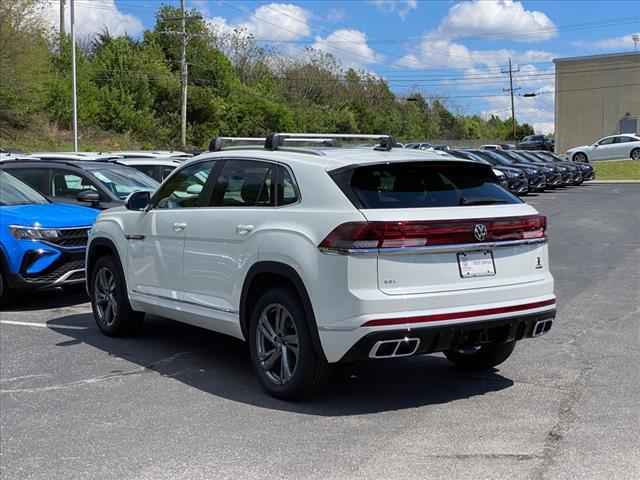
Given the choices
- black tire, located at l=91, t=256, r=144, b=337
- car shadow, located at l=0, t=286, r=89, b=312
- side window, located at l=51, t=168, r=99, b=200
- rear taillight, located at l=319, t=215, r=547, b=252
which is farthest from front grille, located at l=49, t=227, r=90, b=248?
rear taillight, located at l=319, t=215, r=547, b=252

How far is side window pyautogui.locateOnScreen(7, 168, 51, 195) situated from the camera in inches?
490

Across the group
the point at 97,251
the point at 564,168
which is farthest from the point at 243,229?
the point at 564,168

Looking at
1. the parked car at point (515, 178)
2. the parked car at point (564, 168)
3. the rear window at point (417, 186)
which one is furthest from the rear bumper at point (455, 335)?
the parked car at point (564, 168)

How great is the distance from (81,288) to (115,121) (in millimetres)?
52803

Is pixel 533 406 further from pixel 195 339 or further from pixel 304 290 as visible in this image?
pixel 195 339

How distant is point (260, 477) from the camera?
4.49m

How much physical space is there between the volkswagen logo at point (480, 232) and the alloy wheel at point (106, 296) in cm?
396

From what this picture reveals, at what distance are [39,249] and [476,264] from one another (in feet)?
19.1

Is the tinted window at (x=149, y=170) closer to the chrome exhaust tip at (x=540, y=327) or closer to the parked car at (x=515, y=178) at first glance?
the chrome exhaust tip at (x=540, y=327)

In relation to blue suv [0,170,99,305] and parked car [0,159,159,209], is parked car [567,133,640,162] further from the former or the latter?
blue suv [0,170,99,305]

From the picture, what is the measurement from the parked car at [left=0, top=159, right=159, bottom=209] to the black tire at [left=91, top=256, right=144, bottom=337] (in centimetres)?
370

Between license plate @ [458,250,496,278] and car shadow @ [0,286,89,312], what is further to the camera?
car shadow @ [0,286,89,312]

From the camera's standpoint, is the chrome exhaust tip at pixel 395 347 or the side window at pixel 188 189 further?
the side window at pixel 188 189

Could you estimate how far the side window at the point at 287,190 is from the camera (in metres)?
5.88
